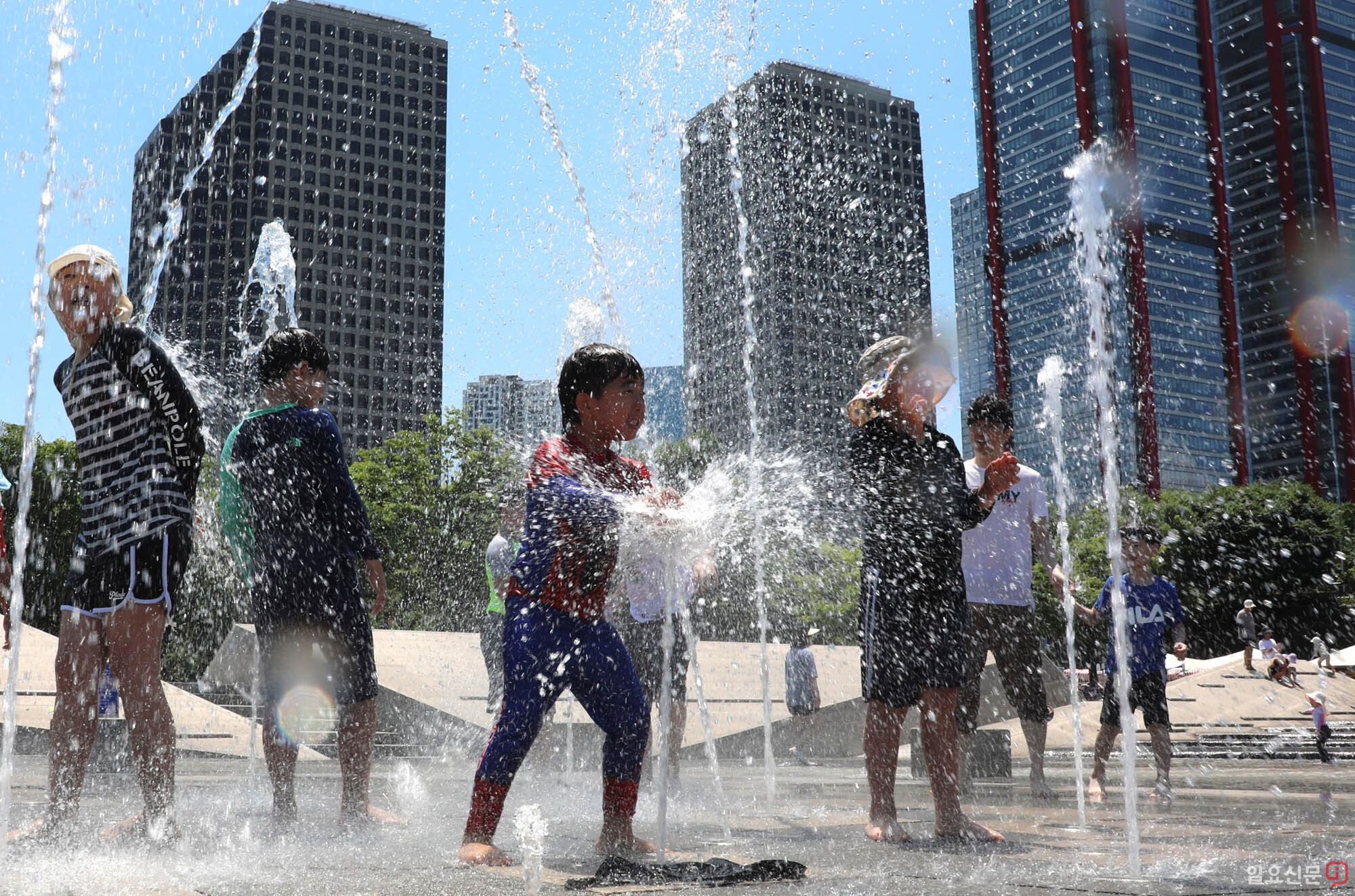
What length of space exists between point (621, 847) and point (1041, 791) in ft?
9.88

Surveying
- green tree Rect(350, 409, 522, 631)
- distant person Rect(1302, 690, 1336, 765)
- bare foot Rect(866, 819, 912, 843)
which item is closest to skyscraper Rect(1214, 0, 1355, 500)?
green tree Rect(350, 409, 522, 631)

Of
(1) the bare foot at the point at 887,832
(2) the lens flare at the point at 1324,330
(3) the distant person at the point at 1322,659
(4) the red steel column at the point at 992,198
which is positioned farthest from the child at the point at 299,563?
(2) the lens flare at the point at 1324,330

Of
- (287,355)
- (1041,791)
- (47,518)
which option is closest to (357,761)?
(287,355)

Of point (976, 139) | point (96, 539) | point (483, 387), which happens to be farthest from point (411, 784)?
point (976, 139)

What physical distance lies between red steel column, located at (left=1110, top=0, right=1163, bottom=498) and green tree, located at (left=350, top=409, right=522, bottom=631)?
1204 inches

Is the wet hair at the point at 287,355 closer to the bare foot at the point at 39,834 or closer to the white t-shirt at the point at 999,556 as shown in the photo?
the bare foot at the point at 39,834

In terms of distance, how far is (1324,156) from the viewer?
210 ft

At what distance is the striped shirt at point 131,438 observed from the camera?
10.3 feet

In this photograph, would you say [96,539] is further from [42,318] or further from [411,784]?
[411,784]

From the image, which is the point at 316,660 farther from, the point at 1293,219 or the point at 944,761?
the point at 1293,219

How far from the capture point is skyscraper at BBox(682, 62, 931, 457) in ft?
93.8

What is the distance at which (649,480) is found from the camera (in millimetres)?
3168

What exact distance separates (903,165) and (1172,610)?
37.0m

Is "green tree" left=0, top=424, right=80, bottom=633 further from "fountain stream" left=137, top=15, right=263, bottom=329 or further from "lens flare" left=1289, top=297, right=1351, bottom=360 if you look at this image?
"lens flare" left=1289, top=297, right=1351, bottom=360
